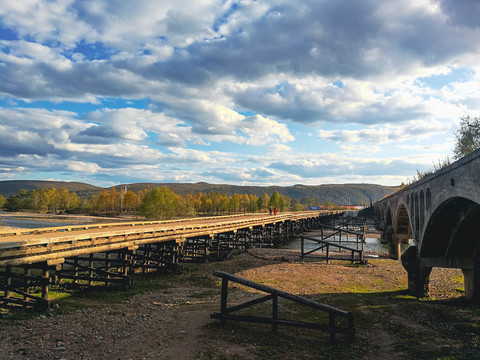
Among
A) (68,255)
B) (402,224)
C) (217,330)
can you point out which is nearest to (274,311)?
(217,330)

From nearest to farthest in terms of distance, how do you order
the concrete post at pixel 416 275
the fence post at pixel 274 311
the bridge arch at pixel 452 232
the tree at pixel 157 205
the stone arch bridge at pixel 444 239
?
the fence post at pixel 274 311 → the stone arch bridge at pixel 444 239 → the bridge arch at pixel 452 232 → the concrete post at pixel 416 275 → the tree at pixel 157 205

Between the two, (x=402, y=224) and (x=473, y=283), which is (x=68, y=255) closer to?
(x=473, y=283)

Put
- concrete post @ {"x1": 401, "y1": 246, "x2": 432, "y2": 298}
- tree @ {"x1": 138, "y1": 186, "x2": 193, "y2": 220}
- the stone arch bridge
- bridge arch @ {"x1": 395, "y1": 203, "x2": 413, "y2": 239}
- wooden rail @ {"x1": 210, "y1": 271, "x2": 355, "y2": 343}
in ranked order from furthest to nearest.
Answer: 1. tree @ {"x1": 138, "y1": 186, "x2": 193, "y2": 220}
2. bridge arch @ {"x1": 395, "y1": 203, "x2": 413, "y2": 239}
3. concrete post @ {"x1": 401, "y1": 246, "x2": 432, "y2": 298}
4. the stone arch bridge
5. wooden rail @ {"x1": 210, "y1": 271, "x2": 355, "y2": 343}

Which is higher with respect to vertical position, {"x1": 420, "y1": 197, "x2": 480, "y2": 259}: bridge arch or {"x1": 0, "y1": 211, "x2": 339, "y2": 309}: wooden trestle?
{"x1": 420, "y1": 197, "x2": 480, "y2": 259}: bridge arch

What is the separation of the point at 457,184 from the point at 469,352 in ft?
21.8

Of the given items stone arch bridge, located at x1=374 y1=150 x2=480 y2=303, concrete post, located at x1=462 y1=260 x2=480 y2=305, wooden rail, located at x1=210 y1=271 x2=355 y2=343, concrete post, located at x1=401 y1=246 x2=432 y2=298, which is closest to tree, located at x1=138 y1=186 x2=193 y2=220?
stone arch bridge, located at x1=374 y1=150 x2=480 y2=303

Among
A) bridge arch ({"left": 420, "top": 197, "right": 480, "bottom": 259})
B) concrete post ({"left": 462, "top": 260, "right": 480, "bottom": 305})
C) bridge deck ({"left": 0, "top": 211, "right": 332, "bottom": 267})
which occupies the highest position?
bridge arch ({"left": 420, "top": 197, "right": 480, "bottom": 259})

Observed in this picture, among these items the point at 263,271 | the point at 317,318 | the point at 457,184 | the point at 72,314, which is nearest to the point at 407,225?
the point at 263,271

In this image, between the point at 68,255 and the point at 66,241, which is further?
the point at 66,241

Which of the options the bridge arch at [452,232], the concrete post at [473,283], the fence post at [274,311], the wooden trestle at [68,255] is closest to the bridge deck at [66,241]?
the wooden trestle at [68,255]

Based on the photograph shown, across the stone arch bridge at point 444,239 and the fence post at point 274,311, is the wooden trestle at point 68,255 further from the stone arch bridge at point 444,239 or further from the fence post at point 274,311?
Result: the stone arch bridge at point 444,239

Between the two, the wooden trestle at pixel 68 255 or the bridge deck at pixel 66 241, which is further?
the wooden trestle at pixel 68 255

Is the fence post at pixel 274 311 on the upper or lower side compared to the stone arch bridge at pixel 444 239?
lower

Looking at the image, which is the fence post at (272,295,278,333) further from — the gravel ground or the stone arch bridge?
the stone arch bridge
